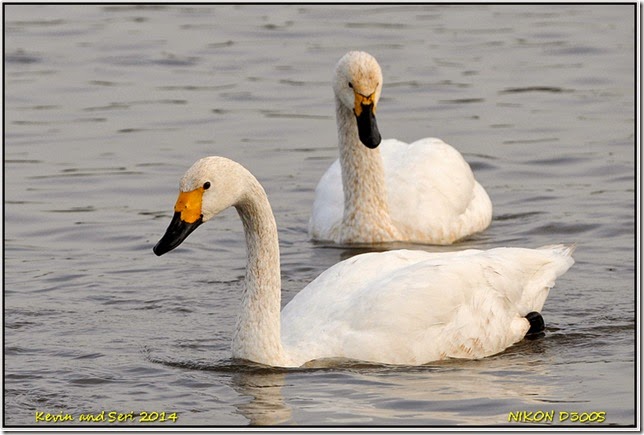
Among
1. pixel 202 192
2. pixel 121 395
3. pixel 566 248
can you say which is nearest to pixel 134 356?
pixel 121 395

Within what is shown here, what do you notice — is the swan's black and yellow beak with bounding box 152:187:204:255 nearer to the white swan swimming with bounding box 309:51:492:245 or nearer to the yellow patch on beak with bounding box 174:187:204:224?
the yellow patch on beak with bounding box 174:187:204:224

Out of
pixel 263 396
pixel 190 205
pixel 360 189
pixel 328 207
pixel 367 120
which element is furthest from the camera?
pixel 328 207

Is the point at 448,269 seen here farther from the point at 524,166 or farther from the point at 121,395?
the point at 524,166

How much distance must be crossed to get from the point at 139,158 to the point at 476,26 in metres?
8.10

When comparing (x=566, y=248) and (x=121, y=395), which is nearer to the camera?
(x=121, y=395)

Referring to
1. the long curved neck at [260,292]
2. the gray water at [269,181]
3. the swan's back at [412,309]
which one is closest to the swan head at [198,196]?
the long curved neck at [260,292]

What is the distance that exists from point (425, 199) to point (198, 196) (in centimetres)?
494

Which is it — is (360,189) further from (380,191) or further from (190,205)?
(190,205)

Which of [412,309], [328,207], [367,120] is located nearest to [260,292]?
[412,309]

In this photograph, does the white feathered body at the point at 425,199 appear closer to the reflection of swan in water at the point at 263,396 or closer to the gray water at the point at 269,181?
the gray water at the point at 269,181

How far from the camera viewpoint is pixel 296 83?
2036 cm

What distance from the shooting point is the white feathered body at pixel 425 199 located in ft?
46.1

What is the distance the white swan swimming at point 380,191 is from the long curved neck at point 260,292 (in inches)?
135

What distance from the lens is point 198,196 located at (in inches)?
378
